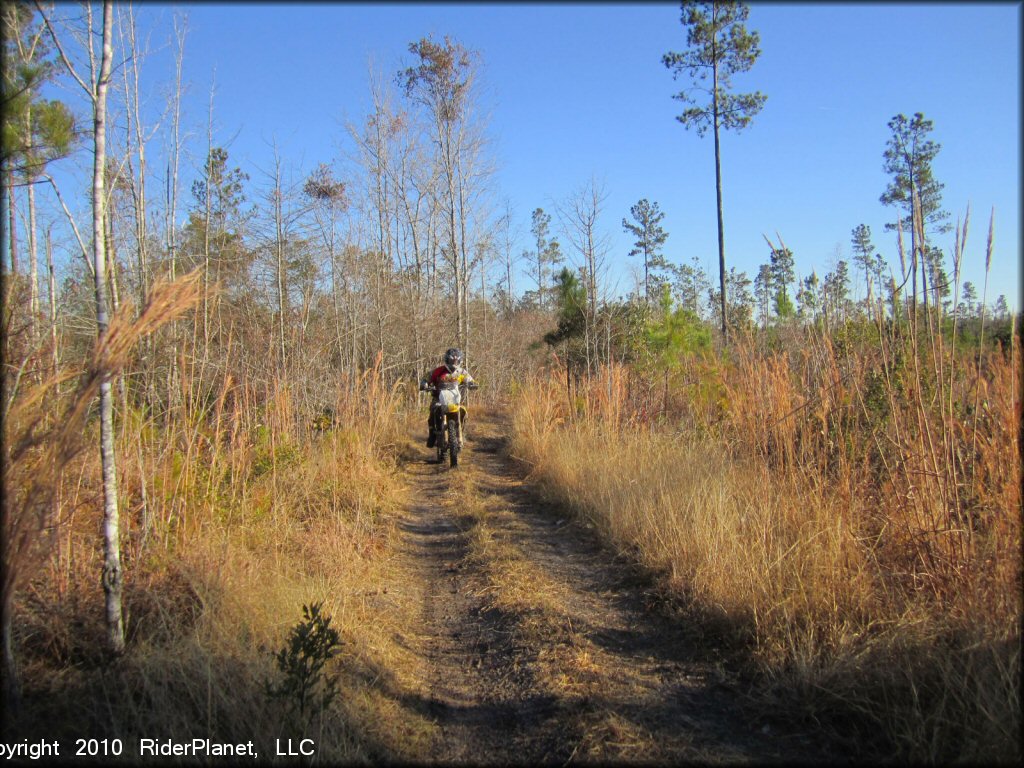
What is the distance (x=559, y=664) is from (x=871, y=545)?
188cm

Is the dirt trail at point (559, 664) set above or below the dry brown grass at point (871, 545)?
below

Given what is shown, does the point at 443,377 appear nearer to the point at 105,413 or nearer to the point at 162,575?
the point at 162,575

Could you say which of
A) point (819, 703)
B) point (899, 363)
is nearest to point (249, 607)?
point (819, 703)

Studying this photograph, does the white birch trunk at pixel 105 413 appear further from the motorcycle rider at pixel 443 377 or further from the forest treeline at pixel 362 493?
the motorcycle rider at pixel 443 377

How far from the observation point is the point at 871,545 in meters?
3.30

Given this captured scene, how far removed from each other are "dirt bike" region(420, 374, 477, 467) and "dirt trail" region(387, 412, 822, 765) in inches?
132

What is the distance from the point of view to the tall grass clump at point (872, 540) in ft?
7.40

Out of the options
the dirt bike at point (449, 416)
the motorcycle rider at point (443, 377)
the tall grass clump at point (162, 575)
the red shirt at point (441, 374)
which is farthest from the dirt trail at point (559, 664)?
the red shirt at point (441, 374)

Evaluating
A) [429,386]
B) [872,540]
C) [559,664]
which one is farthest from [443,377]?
[872,540]

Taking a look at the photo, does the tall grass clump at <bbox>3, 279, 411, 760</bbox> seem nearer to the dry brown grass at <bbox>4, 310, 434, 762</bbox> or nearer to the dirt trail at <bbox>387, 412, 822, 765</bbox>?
the dry brown grass at <bbox>4, 310, 434, 762</bbox>

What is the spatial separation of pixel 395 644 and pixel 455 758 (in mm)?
1083

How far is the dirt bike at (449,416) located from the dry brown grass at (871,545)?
4.11 meters

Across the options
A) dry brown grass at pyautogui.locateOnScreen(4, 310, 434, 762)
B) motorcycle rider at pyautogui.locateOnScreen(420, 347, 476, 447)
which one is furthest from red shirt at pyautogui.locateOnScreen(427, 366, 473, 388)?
dry brown grass at pyautogui.locateOnScreen(4, 310, 434, 762)

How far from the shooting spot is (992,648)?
226 centimetres
